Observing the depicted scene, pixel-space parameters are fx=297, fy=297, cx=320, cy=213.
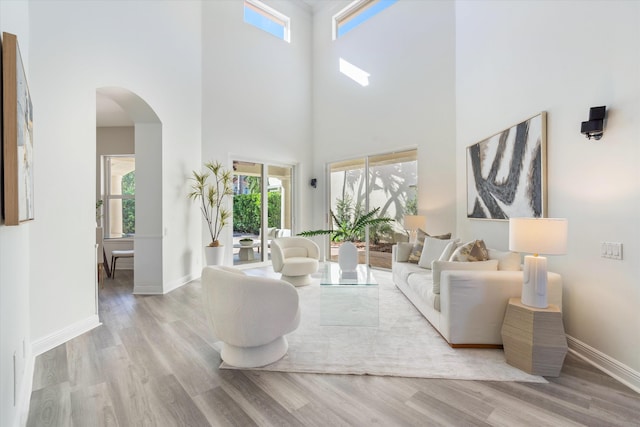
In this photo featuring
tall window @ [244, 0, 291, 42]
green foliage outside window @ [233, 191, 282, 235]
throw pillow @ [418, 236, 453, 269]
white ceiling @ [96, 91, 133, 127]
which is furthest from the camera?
tall window @ [244, 0, 291, 42]

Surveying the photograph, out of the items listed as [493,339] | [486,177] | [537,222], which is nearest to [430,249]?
[486,177]

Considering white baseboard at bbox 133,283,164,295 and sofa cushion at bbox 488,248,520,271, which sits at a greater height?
sofa cushion at bbox 488,248,520,271

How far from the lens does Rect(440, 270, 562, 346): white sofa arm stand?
8.39 ft

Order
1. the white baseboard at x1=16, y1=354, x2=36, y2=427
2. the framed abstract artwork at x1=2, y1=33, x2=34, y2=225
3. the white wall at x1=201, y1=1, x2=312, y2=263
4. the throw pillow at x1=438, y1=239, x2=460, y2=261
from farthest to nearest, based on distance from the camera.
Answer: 1. the white wall at x1=201, y1=1, x2=312, y2=263
2. the throw pillow at x1=438, y1=239, x2=460, y2=261
3. the white baseboard at x1=16, y1=354, x2=36, y2=427
4. the framed abstract artwork at x1=2, y1=33, x2=34, y2=225

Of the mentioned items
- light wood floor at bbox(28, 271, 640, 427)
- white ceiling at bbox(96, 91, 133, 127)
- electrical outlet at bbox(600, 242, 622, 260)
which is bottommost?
light wood floor at bbox(28, 271, 640, 427)

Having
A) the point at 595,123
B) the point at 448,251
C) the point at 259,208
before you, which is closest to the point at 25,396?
the point at 448,251

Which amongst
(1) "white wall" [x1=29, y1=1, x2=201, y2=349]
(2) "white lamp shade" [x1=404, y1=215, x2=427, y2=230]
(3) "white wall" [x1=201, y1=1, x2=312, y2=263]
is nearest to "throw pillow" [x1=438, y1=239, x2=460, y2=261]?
(2) "white lamp shade" [x1=404, y1=215, x2=427, y2=230]

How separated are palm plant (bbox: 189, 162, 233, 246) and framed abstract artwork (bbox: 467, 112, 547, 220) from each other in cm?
414

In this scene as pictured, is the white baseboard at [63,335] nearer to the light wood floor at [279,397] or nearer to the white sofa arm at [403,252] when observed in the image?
the light wood floor at [279,397]

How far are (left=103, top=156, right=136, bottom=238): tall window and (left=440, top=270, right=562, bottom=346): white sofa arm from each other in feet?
22.2

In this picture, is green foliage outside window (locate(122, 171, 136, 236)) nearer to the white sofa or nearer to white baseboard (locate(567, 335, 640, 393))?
the white sofa

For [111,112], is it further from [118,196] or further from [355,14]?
[355,14]

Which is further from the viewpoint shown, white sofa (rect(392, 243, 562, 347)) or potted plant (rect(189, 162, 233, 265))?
potted plant (rect(189, 162, 233, 265))

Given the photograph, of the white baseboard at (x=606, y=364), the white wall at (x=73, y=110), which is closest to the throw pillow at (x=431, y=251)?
the white baseboard at (x=606, y=364)
